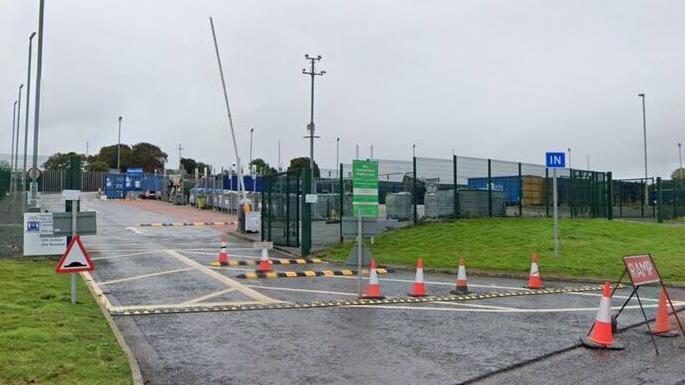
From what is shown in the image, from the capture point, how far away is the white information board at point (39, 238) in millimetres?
15703

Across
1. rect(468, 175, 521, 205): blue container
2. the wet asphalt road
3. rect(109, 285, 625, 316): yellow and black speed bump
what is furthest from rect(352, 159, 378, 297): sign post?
rect(468, 175, 521, 205): blue container

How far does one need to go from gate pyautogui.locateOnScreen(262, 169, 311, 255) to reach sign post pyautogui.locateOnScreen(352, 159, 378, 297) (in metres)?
7.89

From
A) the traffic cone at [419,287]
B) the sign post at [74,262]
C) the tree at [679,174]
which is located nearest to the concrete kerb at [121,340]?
the sign post at [74,262]

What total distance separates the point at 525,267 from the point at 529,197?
1167 centimetres

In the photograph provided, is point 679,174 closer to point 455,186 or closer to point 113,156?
point 455,186

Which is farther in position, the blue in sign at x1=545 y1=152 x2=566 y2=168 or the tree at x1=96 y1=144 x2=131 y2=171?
the tree at x1=96 y1=144 x2=131 y2=171

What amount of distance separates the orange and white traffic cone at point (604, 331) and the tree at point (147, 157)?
124m

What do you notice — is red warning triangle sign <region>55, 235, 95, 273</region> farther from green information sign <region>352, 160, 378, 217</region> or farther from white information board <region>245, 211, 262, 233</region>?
white information board <region>245, 211, 262, 233</region>

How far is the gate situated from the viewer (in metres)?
19.6

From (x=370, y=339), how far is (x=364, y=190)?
4.10m

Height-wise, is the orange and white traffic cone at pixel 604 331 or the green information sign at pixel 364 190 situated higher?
the green information sign at pixel 364 190

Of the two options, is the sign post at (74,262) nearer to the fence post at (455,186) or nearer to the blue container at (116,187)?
the fence post at (455,186)

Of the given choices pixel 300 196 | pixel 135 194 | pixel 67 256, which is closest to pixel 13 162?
pixel 135 194

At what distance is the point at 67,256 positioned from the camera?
30.9 feet
